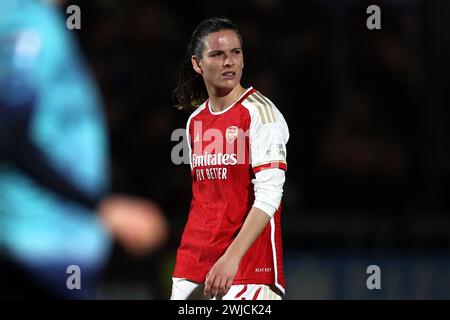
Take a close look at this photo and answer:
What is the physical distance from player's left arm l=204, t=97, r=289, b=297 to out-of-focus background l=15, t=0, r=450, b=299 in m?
3.47

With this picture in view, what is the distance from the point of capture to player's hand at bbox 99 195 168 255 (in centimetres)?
768

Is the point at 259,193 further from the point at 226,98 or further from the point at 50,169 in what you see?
the point at 50,169

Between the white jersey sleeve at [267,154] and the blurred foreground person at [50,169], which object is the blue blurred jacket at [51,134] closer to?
the blurred foreground person at [50,169]

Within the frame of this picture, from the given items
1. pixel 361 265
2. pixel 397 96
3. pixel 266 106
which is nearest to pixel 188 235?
pixel 266 106

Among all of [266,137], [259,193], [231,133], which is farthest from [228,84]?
[259,193]

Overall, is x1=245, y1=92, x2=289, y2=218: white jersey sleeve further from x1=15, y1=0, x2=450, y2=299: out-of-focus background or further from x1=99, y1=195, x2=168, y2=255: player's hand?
x1=99, y1=195, x2=168, y2=255: player's hand

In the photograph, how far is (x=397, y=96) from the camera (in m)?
8.32

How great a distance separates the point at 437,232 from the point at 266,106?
12.9 feet

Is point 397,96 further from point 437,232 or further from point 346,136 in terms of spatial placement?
point 437,232

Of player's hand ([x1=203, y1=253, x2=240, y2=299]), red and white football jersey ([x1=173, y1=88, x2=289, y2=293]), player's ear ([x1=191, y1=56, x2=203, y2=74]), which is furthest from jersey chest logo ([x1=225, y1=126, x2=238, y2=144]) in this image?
player's hand ([x1=203, y1=253, x2=240, y2=299])

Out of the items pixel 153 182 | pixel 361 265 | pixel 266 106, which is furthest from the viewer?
pixel 153 182

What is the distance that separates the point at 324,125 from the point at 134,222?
1864 mm

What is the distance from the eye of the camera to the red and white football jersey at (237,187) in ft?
13.3

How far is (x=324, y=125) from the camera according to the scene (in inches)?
317
